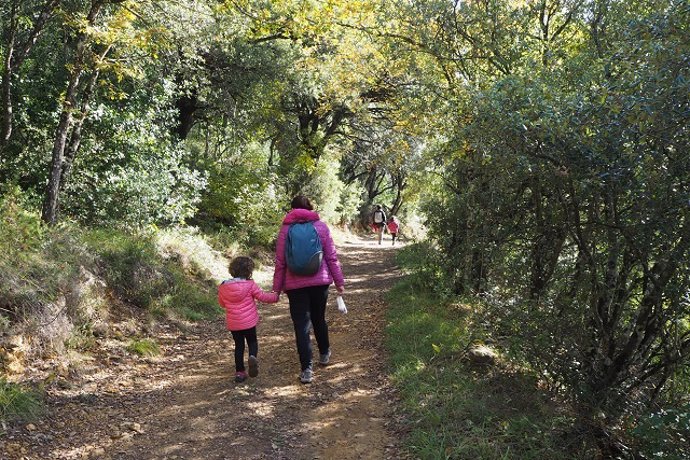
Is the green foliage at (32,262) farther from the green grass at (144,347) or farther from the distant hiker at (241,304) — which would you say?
the distant hiker at (241,304)

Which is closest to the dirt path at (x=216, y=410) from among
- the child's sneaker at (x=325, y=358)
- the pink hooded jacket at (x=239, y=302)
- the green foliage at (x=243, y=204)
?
the child's sneaker at (x=325, y=358)

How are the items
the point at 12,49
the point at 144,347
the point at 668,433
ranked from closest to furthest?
the point at 668,433, the point at 144,347, the point at 12,49

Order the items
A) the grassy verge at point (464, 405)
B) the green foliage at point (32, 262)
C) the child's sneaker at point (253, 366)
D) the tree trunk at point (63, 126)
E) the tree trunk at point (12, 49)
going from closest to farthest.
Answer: the grassy verge at point (464, 405) → the green foliage at point (32, 262) → the child's sneaker at point (253, 366) → the tree trunk at point (12, 49) → the tree trunk at point (63, 126)

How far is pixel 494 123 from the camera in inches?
172

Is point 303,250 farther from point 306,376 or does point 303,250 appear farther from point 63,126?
point 63,126

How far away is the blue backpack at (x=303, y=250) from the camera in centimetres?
527

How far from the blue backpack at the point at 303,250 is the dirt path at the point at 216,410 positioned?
4.29 ft

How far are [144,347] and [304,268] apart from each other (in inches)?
104

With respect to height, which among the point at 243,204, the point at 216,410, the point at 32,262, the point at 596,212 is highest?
the point at 243,204

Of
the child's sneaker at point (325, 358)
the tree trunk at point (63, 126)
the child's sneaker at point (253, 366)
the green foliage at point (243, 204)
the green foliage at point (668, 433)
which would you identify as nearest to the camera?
the green foliage at point (668, 433)

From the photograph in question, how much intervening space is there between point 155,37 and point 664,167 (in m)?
7.07

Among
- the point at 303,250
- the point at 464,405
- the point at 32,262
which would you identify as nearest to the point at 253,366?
the point at 303,250

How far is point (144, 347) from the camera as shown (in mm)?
6387

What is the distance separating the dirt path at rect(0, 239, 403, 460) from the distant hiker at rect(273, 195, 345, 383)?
541mm
